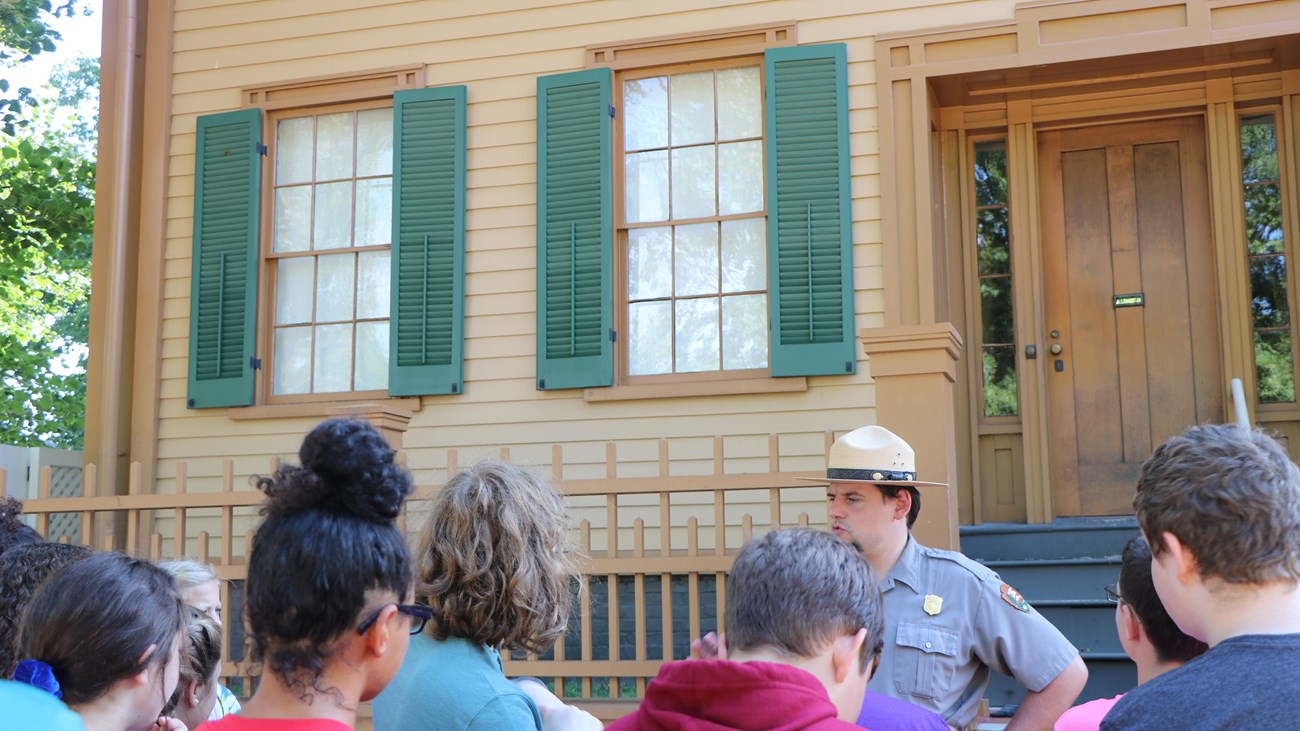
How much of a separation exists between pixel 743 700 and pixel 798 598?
210 mm

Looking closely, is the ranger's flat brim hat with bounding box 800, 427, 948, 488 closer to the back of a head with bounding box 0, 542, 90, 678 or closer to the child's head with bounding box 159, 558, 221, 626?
the child's head with bounding box 159, 558, 221, 626

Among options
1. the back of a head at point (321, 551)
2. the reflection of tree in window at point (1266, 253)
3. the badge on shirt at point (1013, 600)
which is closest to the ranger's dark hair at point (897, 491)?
the badge on shirt at point (1013, 600)

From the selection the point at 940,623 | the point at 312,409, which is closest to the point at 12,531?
the point at 940,623

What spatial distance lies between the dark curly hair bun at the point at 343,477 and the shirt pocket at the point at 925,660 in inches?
78.8

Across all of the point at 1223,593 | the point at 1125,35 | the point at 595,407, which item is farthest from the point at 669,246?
the point at 1223,593

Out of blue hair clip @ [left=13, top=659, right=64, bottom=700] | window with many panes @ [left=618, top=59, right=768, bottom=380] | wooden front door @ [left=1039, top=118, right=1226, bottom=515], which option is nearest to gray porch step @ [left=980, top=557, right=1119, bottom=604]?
wooden front door @ [left=1039, top=118, right=1226, bottom=515]

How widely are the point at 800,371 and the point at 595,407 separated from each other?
1300mm

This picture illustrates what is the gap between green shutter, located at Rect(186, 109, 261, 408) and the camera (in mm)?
8055

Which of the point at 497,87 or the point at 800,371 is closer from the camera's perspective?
the point at 800,371

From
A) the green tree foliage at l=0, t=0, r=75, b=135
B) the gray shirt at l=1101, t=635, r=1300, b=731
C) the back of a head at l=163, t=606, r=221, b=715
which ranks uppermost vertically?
the green tree foliage at l=0, t=0, r=75, b=135

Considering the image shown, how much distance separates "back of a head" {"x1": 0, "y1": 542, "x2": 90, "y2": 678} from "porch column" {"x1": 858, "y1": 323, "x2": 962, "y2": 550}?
121 inches

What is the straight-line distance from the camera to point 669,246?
24.9 ft

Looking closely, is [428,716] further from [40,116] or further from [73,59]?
[73,59]

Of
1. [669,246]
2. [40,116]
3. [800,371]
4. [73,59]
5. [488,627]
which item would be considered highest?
[73,59]
